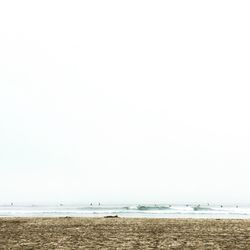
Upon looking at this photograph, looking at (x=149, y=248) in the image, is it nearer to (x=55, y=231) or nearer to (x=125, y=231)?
(x=125, y=231)

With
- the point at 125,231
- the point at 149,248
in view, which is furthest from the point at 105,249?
the point at 125,231

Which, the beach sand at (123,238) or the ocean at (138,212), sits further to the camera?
the ocean at (138,212)

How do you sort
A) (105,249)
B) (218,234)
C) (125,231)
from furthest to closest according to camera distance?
(125,231) < (218,234) < (105,249)

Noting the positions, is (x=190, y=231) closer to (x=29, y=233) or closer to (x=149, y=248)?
(x=149, y=248)

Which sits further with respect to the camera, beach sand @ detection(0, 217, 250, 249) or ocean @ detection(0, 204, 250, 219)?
ocean @ detection(0, 204, 250, 219)

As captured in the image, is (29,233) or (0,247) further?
(29,233)

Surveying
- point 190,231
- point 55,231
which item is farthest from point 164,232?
point 55,231

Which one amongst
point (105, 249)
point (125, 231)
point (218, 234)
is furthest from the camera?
point (125, 231)

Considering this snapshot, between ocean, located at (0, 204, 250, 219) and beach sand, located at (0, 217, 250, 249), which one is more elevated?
ocean, located at (0, 204, 250, 219)

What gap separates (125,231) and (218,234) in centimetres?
569

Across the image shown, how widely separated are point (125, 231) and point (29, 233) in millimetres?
5845

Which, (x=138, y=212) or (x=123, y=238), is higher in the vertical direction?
(x=138, y=212)

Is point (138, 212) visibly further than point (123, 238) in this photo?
Yes

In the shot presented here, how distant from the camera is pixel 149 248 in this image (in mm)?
20562
